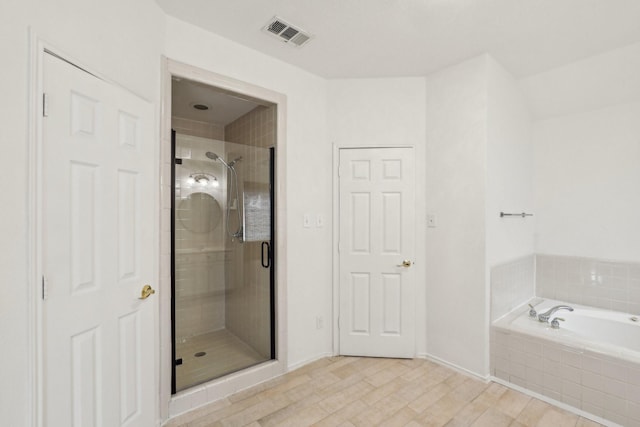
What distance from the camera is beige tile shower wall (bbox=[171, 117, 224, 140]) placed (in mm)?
2225

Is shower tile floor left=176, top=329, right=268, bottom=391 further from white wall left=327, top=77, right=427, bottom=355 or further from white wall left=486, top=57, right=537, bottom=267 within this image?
white wall left=486, top=57, right=537, bottom=267

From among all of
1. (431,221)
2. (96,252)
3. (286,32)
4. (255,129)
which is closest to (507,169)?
(431,221)

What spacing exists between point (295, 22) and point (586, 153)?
9.73 feet

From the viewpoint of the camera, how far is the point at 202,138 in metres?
2.47

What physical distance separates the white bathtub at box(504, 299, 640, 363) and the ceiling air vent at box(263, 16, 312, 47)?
8.87 ft

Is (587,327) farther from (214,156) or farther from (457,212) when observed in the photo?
(214,156)

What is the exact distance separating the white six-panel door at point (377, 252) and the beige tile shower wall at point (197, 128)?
113cm

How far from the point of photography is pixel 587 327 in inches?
107

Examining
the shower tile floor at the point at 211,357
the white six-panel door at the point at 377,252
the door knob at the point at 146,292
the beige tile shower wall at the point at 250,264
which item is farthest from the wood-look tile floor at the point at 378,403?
the door knob at the point at 146,292

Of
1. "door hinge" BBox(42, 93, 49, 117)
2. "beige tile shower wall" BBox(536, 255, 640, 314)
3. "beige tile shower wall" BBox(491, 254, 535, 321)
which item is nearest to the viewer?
"door hinge" BBox(42, 93, 49, 117)

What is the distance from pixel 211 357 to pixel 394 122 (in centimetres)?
256

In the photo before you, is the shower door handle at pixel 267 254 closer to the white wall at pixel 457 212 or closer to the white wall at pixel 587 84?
the white wall at pixel 457 212

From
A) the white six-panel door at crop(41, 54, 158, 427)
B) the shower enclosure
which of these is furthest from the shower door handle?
the white six-panel door at crop(41, 54, 158, 427)

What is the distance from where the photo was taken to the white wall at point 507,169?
2.53 meters
